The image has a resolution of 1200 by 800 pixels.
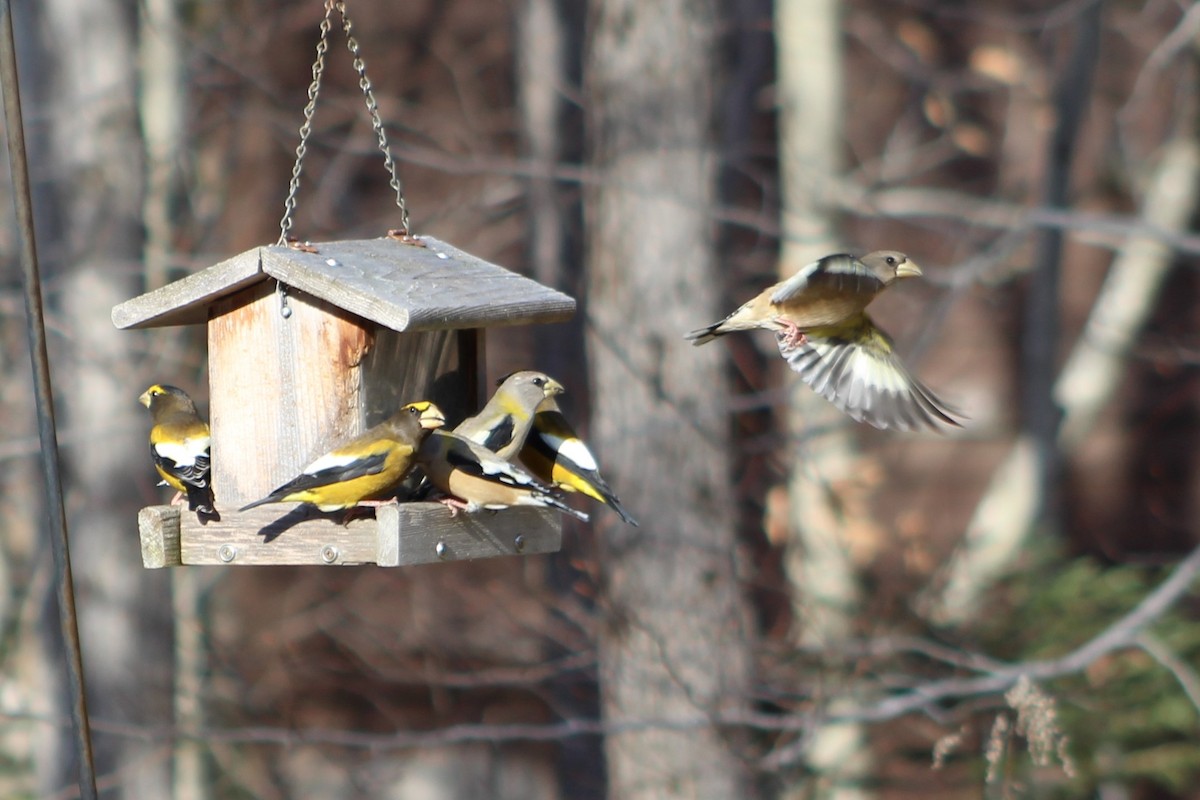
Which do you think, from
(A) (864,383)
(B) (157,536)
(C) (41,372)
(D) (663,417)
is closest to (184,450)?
(B) (157,536)

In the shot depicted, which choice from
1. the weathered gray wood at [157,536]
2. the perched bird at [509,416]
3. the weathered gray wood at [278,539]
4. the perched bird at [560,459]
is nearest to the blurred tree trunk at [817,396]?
the perched bird at [560,459]

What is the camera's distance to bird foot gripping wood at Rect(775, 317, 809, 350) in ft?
16.7

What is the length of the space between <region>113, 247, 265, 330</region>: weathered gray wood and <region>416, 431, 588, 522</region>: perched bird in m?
0.70

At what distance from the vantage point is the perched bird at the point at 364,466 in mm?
3850

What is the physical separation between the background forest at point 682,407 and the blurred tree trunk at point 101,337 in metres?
0.02

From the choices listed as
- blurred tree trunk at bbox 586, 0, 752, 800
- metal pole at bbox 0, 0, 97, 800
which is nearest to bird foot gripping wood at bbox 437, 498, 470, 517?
metal pole at bbox 0, 0, 97, 800

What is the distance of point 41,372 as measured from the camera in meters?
3.12

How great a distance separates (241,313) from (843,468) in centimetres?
593

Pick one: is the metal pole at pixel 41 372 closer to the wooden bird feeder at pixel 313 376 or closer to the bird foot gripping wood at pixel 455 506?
the wooden bird feeder at pixel 313 376

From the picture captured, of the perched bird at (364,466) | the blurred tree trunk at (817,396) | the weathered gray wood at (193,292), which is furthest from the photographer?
the blurred tree trunk at (817,396)

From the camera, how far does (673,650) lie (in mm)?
7449

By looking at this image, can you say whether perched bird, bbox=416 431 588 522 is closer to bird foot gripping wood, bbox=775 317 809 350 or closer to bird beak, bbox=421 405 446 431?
bird beak, bbox=421 405 446 431

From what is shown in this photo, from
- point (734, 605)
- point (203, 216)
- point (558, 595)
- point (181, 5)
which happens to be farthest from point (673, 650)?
point (181, 5)

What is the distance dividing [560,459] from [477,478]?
2.23 ft
